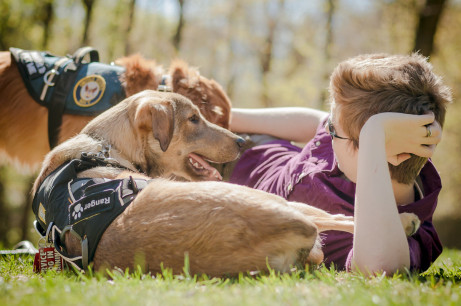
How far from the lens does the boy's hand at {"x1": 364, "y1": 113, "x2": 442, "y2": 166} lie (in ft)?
10.1

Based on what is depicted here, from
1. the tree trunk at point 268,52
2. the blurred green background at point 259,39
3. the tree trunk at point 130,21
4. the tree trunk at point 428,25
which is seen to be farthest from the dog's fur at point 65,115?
the tree trunk at point 268,52

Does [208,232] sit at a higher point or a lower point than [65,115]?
lower

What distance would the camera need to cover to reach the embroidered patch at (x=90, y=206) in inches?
111

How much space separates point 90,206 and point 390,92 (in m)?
2.34

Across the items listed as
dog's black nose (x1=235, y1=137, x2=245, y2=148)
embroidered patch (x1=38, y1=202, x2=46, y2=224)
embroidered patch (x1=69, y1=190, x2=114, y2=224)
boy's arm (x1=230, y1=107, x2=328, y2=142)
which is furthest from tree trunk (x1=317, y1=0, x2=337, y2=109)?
embroidered patch (x1=69, y1=190, x2=114, y2=224)

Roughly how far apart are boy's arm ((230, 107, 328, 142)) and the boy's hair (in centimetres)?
165

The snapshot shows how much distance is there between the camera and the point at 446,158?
19016mm

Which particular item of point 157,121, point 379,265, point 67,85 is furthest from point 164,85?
point 379,265

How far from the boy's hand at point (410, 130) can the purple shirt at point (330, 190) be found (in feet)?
1.61

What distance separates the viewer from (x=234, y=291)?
2232 mm

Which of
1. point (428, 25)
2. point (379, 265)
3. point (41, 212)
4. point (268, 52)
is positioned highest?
point (428, 25)

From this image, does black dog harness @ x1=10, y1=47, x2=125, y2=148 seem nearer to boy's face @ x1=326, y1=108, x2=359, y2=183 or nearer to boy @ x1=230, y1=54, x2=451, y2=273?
boy @ x1=230, y1=54, x2=451, y2=273

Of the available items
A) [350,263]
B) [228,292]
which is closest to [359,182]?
[350,263]

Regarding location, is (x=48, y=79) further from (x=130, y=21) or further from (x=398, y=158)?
(x=130, y=21)
